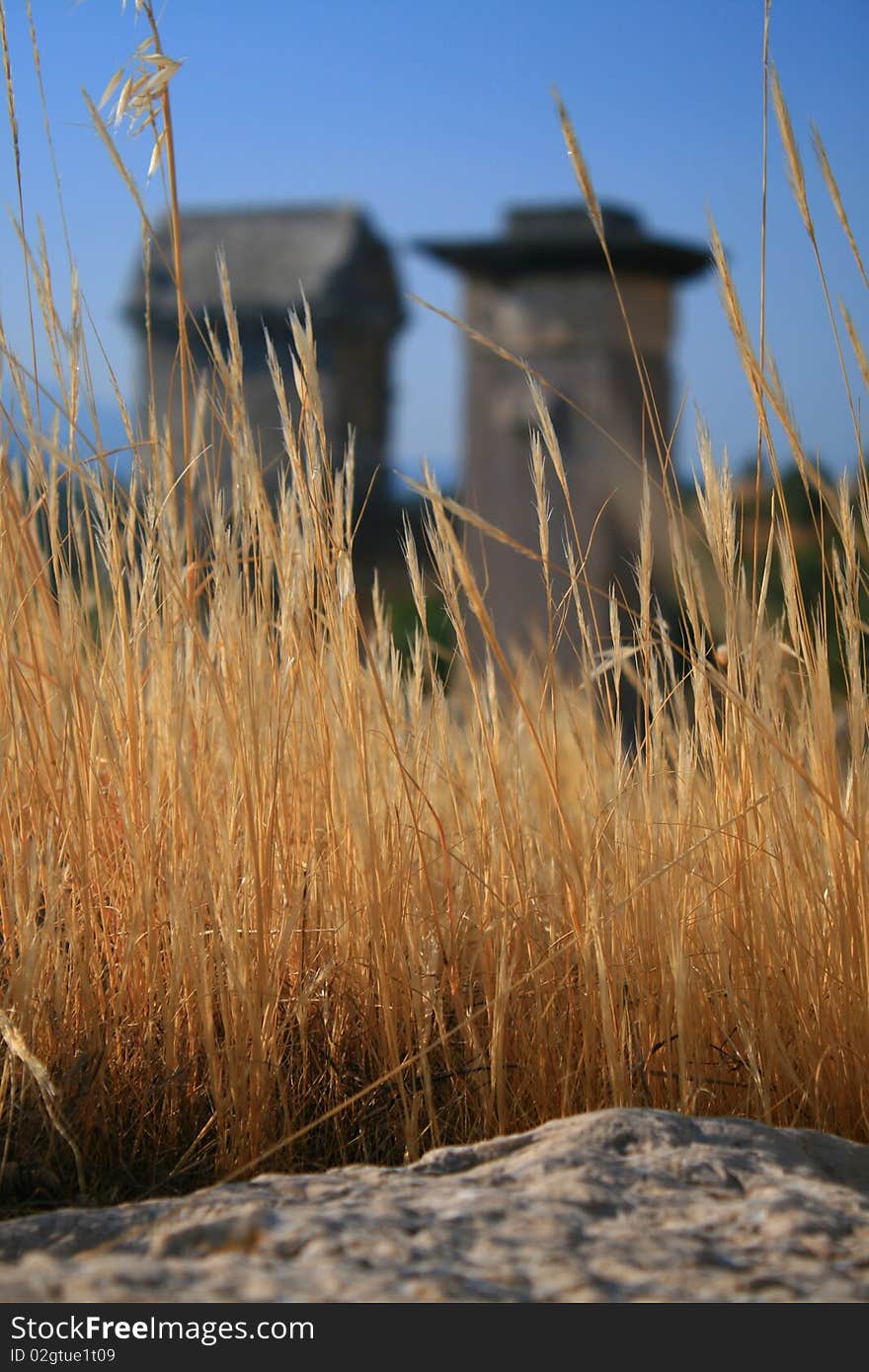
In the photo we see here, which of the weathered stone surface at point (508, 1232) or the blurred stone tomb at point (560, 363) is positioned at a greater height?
the blurred stone tomb at point (560, 363)

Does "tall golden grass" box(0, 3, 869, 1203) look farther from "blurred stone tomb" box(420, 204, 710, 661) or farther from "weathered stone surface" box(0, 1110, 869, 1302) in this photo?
"blurred stone tomb" box(420, 204, 710, 661)

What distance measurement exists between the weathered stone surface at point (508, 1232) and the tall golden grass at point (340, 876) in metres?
0.23

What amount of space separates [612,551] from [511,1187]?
13.0ft

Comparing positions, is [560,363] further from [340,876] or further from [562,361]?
[340,876]

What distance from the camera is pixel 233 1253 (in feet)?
2.80

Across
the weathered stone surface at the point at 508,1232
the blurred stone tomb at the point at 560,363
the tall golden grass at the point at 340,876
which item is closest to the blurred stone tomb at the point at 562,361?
the blurred stone tomb at the point at 560,363

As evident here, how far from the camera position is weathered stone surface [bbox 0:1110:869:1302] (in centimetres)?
80

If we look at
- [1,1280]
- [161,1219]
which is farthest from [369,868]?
[1,1280]

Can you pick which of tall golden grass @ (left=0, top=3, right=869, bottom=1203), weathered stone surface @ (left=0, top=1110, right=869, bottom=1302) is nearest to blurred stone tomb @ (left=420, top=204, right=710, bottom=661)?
tall golden grass @ (left=0, top=3, right=869, bottom=1203)

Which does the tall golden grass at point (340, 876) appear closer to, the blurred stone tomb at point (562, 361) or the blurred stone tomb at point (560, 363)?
the blurred stone tomb at point (560, 363)

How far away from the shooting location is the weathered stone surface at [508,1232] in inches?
31.6

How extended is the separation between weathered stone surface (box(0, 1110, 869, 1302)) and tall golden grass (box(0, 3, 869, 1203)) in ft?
0.75

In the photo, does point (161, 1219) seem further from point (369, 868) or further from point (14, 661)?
point (14, 661)

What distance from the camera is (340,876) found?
1.44m
